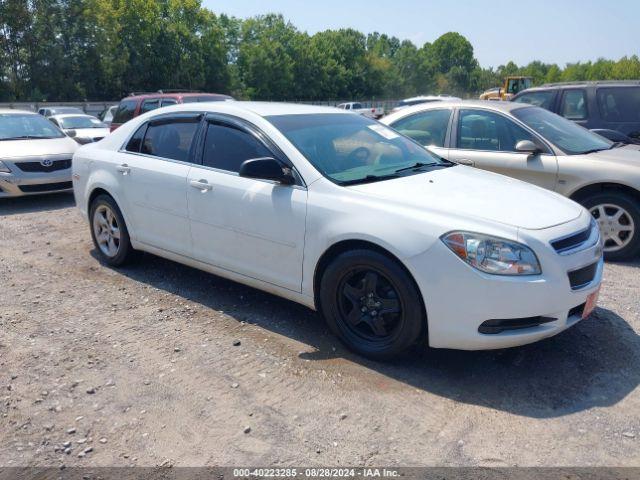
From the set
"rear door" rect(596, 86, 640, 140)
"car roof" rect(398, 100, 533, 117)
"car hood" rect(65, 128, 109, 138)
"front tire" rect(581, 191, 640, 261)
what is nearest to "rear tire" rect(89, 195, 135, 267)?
"car roof" rect(398, 100, 533, 117)

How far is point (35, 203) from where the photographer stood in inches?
370

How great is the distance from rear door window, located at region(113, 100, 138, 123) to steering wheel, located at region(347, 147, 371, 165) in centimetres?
953

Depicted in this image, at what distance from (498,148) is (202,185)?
3601 millimetres

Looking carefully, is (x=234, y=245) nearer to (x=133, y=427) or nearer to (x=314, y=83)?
(x=133, y=427)

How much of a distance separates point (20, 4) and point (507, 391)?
45143 mm

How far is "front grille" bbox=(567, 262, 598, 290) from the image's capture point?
11.7 feet

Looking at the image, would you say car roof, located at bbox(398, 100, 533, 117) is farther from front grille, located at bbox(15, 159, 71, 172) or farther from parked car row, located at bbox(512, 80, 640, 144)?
front grille, located at bbox(15, 159, 71, 172)

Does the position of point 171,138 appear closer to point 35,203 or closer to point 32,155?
point 32,155

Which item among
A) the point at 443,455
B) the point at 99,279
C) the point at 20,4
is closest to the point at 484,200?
the point at 443,455

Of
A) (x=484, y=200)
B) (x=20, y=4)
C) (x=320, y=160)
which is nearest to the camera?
(x=484, y=200)

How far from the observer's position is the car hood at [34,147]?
9055 mm

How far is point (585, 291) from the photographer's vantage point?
3633 mm

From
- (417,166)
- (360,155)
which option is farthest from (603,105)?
(360,155)

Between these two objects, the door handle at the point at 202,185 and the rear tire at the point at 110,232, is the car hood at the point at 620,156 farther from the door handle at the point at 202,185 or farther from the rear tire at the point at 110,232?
the rear tire at the point at 110,232
